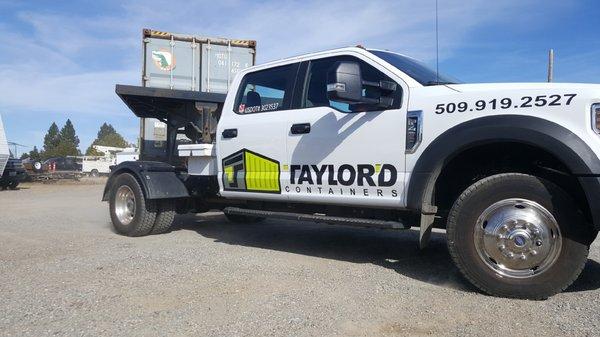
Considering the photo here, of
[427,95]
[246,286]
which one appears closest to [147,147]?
[246,286]

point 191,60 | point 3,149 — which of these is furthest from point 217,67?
point 3,149

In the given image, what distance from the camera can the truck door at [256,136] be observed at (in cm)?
545

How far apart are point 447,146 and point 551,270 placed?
1.17m

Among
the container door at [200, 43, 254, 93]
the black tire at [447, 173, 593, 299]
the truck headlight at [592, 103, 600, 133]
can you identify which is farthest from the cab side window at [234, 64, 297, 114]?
the container door at [200, 43, 254, 93]

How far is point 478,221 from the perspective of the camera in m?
3.85

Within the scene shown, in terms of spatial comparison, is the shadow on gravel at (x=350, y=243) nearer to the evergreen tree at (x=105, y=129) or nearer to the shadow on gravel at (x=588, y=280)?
the shadow on gravel at (x=588, y=280)

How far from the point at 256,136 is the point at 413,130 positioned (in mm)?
1928

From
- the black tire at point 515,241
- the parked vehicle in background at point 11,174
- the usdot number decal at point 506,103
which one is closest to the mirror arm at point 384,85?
the usdot number decal at point 506,103

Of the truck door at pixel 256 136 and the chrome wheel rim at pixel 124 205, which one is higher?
the truck door at pixel 256 136

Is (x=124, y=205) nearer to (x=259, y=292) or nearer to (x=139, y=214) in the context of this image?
(x=139, y=214)

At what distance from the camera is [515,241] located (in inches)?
144

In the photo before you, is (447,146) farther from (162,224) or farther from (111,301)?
(162,224)

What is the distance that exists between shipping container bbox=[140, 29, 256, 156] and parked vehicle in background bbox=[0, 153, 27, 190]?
1166 centimetres

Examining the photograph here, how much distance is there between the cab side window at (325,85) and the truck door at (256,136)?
224 millimetres
